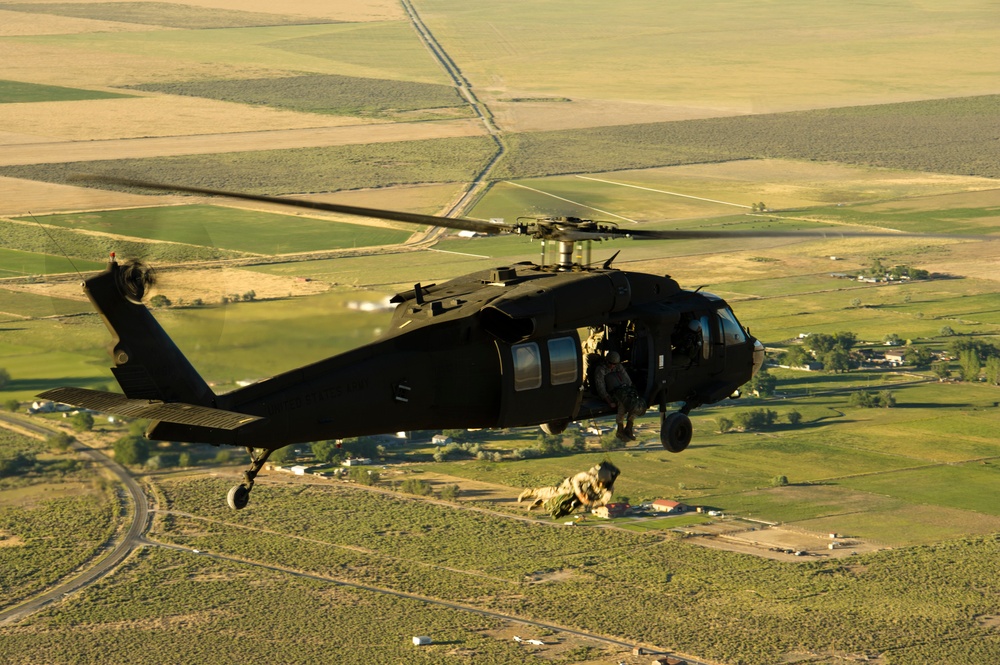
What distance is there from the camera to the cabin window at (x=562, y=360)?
1576 inches

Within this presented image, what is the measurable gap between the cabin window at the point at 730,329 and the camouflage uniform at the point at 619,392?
166 inches

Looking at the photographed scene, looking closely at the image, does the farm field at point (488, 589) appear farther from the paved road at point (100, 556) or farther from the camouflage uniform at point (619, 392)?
the camouflage uniform at point (619, 392)

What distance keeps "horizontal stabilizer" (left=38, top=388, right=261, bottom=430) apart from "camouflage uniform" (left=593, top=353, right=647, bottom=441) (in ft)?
32.9

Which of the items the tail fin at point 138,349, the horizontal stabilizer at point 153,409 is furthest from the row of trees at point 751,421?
the horizontal stabilizer at point 153,409

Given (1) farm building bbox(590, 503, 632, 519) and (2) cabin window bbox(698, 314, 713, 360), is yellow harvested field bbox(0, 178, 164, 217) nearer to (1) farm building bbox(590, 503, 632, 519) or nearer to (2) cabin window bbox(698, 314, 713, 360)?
(1) farm building bbox(590, 503, 632, 519)

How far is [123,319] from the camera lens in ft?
124

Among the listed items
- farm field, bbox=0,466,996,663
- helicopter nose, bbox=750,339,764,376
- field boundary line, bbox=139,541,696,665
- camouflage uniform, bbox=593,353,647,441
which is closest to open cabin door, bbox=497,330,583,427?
camouflage uniform, bbox=593,353,647,441

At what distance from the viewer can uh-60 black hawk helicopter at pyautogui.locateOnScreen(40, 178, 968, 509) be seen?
37.1 m

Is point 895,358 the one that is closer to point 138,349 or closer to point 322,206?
point 138,349

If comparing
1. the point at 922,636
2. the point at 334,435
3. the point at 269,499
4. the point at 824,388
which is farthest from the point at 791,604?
the point at 334,435

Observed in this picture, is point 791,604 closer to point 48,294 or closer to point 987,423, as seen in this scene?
point 987,423

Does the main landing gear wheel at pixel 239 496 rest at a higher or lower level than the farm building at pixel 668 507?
higher

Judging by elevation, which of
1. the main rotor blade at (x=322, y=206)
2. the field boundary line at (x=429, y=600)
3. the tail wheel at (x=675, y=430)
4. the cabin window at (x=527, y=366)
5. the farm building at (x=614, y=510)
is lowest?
the field boundary line at (x=429, y=600)

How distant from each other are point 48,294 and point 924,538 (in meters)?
70.7
